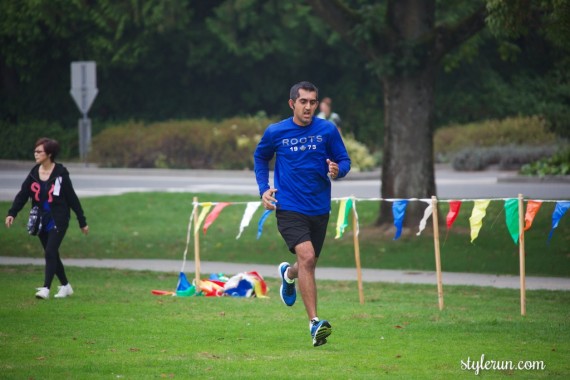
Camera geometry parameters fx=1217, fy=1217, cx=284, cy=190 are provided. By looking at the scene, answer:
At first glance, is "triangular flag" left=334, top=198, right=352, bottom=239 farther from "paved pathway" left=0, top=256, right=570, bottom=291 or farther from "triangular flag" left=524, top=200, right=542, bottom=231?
"paved pathway" left=0, top=256, right=570, bottom=291

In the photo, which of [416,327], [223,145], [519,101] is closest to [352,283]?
[416,327]

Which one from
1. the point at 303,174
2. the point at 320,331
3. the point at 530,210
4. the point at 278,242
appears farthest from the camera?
the point at 278,242

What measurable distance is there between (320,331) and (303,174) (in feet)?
4.23

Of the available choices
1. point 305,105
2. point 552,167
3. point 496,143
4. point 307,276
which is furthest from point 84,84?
point 307,276

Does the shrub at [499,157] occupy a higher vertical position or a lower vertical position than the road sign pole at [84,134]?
lower

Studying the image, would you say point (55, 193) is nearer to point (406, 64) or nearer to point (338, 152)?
point (338, 152)

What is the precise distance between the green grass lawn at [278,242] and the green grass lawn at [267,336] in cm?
402

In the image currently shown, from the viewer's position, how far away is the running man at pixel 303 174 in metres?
9.76

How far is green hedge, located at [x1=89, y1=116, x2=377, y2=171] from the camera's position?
115 ft

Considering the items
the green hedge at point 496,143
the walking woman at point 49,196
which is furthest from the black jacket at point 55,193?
the green hedge at point 496,143

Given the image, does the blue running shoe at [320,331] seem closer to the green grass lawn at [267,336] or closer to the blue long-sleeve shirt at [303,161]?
the green grass lawn at [267,336]

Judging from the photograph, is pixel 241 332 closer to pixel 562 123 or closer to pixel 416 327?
pixel 416 327

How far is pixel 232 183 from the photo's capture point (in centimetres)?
3022

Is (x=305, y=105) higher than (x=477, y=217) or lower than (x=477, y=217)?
higher
